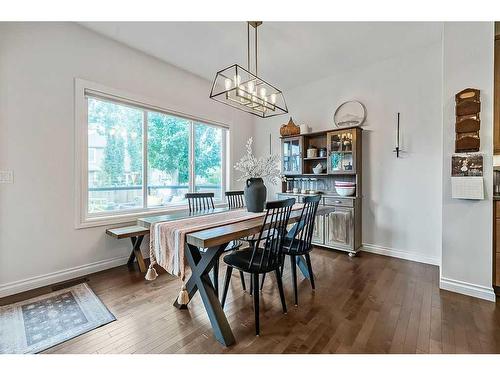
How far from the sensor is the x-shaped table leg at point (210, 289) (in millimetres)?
1621

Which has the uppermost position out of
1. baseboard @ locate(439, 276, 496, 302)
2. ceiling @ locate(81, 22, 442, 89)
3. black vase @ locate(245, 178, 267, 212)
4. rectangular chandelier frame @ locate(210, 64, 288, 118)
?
ceiling @ locate(81, 22, 442, 89)

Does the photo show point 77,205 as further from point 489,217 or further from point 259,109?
point 489,217

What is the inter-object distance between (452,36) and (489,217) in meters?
1.78

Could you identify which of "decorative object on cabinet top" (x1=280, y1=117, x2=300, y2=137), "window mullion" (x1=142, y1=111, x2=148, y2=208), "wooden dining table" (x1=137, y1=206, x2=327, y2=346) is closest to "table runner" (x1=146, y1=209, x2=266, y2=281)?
"wooden dining table" (x1=137, y1=206, x2=327, y2=346)

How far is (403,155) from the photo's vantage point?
3.24m

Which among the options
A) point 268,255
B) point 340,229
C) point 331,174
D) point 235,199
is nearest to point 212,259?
point 268,255

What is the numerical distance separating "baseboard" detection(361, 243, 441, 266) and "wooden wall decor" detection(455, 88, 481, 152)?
61.3 inches

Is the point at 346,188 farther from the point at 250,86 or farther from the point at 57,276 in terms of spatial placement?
the point at 57,276

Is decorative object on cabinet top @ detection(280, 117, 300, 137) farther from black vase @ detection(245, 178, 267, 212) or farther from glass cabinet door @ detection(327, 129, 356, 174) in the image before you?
black vase @ detection(245, 178, 267, 212)

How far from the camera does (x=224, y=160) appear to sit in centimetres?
451

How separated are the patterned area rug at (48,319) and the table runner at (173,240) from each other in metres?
0.58

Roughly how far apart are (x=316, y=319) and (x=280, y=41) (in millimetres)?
3021

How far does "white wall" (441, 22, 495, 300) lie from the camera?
7.07 ft

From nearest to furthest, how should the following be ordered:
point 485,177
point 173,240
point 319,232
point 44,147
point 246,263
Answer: point 173,240, point 246,263, point 485,177, point 44,147, point 319,232
